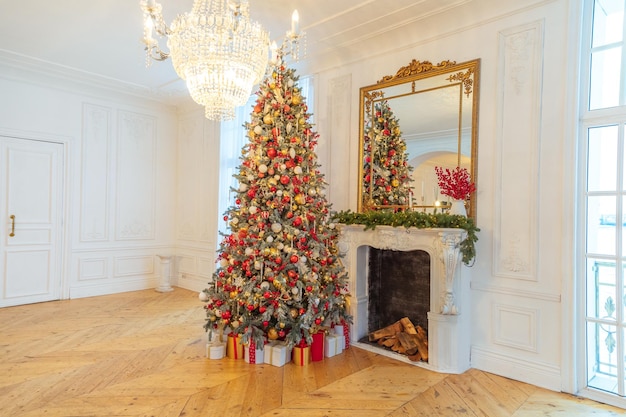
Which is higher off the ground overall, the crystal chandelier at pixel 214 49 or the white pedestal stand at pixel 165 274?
the crystal chandelier at pixel 214 49

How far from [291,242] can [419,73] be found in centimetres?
207

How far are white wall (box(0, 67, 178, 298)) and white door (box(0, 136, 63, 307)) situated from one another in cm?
14

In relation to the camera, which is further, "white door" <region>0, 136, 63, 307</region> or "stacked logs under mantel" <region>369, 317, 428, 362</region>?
"white door" <region>0, 136, 63, 307</region>

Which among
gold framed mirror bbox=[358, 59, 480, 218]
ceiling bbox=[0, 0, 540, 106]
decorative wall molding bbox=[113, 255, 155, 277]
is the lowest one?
decorative wall molding bbox=[113, 255, 155, 277]

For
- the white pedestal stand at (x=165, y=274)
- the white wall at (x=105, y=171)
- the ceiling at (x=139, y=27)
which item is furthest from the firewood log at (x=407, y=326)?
the white wall at (x=105, y=171)

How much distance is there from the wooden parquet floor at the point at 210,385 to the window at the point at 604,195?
41 cm

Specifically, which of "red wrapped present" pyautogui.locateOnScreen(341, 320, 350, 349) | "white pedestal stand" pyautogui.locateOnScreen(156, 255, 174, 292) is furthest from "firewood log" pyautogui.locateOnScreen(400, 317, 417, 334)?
"white pedestal stand" pyautogui.locateOnScreen(156, 255, 174, 292)

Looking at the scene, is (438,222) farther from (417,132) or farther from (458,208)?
(417,132)

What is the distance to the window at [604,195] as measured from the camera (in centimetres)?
293

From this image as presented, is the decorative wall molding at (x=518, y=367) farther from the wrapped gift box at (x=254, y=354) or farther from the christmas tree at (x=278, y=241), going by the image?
the wrapped gift box at (x=254, y=354)

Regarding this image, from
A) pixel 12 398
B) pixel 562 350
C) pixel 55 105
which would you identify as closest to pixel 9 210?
pixel 55 105

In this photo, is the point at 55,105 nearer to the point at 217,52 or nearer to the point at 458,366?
the point at 217,52

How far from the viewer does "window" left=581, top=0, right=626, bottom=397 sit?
2.93m

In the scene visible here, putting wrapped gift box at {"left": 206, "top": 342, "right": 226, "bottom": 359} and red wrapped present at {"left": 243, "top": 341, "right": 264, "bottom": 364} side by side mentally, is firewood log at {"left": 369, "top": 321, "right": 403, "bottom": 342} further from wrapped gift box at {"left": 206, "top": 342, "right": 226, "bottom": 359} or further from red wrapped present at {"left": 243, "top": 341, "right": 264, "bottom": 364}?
wrapped gift box at {"left": 206, "top": 342, "right": 226, "bottom": 359}
